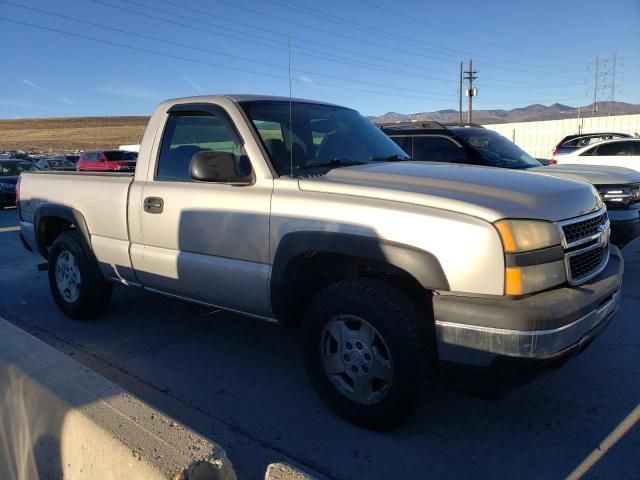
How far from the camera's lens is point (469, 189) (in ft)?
9.69

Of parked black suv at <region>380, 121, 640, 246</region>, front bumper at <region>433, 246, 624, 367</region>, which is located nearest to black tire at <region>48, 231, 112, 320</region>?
front bumper at <region>433, 246, 624, 367</region>

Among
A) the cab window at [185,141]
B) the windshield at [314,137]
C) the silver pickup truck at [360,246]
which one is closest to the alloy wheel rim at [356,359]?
the silver pickup truck at [360,246]

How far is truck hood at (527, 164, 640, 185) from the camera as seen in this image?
6.42 metres

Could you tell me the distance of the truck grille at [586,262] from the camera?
2885 mm

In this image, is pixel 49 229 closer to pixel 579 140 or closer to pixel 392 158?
pixel 392 158

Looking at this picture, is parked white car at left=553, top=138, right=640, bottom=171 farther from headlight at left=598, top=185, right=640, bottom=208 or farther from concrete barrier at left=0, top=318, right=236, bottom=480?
concrete barrier at left=0, top=318, right=236, bottom=480

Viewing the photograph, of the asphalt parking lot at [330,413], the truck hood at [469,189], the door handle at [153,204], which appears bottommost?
the asphalt parking lot at [330,413]

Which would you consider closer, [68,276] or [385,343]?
[385,343]

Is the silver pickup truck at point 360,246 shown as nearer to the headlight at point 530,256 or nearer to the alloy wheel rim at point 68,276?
the headlight at point 530,256

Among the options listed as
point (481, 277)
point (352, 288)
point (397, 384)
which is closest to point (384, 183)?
point (352, 288)

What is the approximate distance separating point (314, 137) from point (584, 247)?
1983 mm

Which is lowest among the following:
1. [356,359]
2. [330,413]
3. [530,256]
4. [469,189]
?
[330,413]

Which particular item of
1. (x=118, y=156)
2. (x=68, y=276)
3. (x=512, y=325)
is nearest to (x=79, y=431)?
(x=512, y=325)

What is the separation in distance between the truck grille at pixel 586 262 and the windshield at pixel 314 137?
1605 mm
